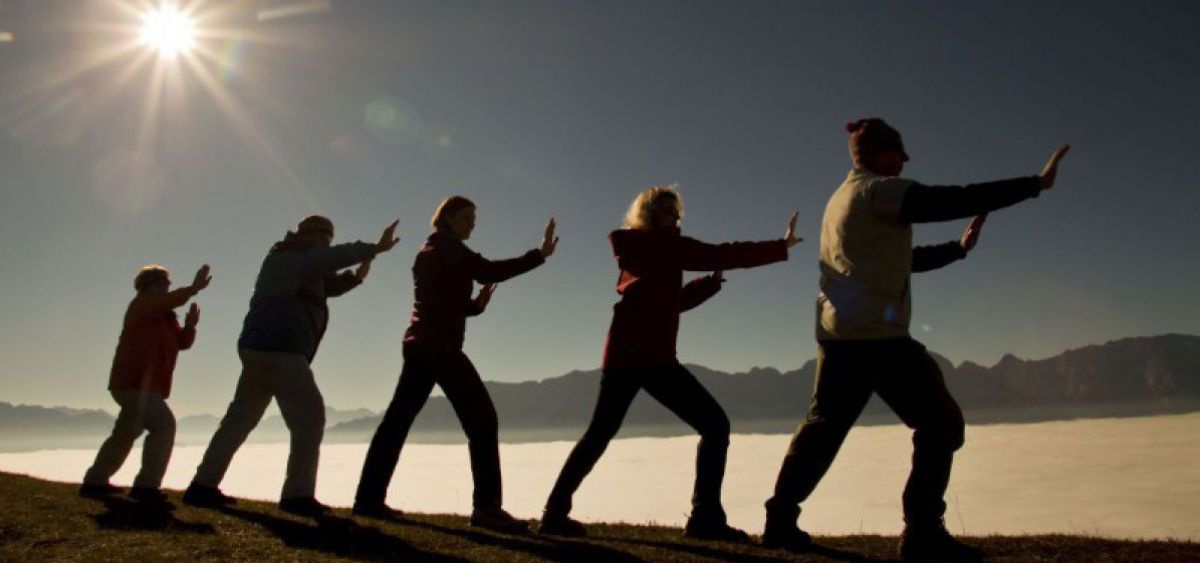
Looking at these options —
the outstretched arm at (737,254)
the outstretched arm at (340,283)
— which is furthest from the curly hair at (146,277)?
the outstretched arm at (737,254)

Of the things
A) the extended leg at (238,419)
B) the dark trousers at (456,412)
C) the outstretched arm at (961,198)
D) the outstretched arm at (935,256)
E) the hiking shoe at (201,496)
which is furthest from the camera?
the hiking shoe at (201,496)

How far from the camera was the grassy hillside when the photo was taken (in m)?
4.07

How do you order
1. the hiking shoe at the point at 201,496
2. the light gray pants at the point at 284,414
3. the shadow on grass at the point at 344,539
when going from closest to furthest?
the shadow on grass at the point at 344,539 < the light gray pants at the point at 284,414 < the hiking shoe at the point at 201,496

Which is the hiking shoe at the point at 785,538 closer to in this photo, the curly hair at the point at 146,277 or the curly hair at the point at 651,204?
the curly hair at the point at 651,204

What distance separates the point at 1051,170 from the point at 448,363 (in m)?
4.23

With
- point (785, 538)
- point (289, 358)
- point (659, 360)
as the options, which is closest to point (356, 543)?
point (289, 358)

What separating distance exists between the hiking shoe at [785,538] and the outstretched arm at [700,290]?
1.97 meters

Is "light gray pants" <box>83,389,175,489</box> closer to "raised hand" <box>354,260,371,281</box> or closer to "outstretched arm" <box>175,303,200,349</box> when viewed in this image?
"outstretched arm" <box>175,303,200,349</box>

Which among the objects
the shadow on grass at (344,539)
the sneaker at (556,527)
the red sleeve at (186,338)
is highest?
the red sleeve at (186,338)

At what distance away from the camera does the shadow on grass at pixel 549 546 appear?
4.04 m

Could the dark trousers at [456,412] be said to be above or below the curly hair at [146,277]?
below

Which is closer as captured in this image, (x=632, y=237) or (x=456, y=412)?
(x=632, y=237)

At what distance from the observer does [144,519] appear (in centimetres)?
503

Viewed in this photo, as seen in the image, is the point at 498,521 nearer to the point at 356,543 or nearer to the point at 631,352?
the point at 356,543
